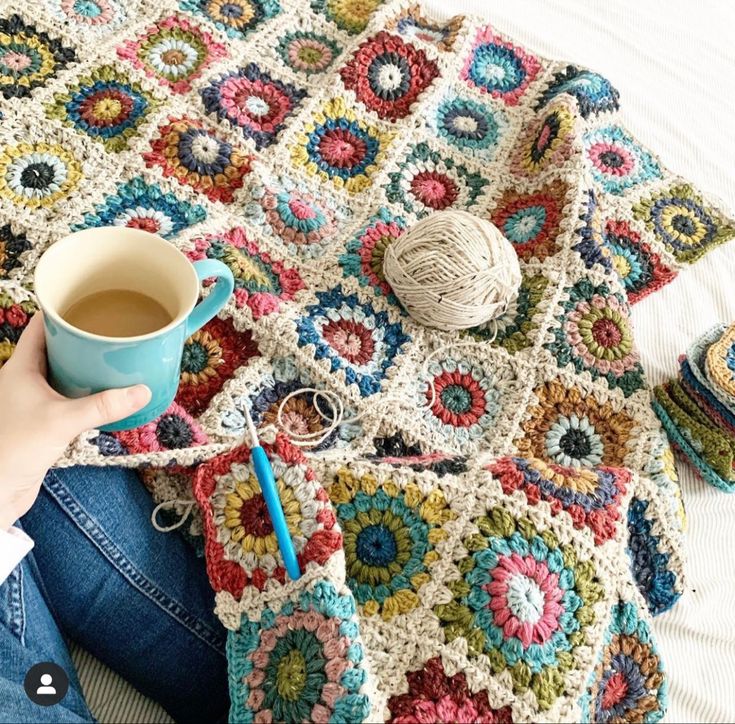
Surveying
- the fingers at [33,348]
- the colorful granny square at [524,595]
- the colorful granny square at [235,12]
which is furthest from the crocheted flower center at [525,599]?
the colorful granny square at [235,12]

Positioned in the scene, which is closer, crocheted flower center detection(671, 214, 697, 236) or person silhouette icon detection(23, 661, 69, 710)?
person silhouette icon detection(23, 661, 69, 710)

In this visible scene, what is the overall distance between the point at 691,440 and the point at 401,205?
471 millimetres

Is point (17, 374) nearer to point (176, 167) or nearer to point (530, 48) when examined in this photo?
point (176, 167)

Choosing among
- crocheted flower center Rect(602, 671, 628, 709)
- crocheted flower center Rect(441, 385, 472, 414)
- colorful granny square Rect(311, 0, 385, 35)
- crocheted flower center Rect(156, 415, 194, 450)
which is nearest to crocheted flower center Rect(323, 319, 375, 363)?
crocheted flower center Rect(441, 385, 472, 414)

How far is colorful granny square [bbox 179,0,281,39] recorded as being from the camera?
1086mm

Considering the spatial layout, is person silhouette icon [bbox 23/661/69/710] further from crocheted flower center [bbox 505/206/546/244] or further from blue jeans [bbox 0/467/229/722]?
crocheted flower center [bbox 505/206/546/244]

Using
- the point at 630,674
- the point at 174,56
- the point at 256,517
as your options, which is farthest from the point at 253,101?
the point at 630,674

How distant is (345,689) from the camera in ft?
2.02

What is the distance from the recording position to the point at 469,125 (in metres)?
1.09

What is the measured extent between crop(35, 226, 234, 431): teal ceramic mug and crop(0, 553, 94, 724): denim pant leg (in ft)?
0.57

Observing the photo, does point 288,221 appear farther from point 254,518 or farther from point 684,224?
point 684,224

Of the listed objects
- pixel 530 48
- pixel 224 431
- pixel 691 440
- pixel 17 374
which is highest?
pixel 530 48

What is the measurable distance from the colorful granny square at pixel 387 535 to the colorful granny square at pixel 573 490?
75 millimetres

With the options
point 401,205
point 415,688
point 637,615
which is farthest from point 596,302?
point 415,688
